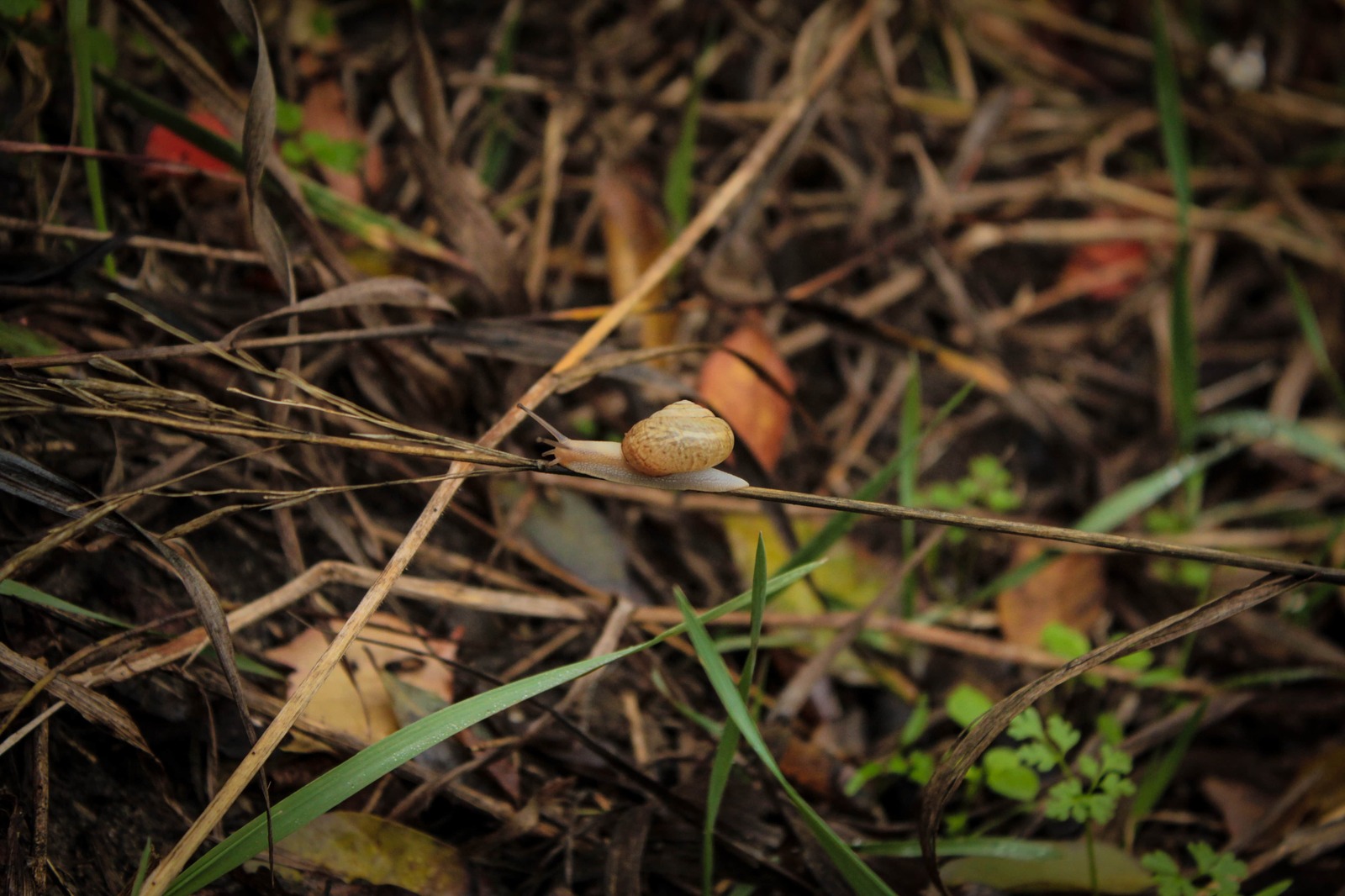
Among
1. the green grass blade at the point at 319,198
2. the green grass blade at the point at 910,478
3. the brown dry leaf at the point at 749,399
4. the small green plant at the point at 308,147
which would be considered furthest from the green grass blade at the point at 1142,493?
the small green plant at the point at 308,147

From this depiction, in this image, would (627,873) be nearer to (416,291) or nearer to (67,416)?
(416,291)

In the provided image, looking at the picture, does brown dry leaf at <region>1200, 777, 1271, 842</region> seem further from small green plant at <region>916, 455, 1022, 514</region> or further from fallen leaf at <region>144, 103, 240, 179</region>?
fallen leaf at <region>144, 103, 240, 179</region>

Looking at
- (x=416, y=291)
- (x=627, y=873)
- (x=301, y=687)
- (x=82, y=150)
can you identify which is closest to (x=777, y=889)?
(x=627, y=873)

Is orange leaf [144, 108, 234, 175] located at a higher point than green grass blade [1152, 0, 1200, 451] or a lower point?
higher

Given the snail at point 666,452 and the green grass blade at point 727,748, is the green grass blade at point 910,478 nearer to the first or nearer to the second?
the snail at point 666,452

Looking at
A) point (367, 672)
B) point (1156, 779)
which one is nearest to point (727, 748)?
point (367, 672)

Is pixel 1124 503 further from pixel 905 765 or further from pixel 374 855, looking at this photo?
pixel 374 855

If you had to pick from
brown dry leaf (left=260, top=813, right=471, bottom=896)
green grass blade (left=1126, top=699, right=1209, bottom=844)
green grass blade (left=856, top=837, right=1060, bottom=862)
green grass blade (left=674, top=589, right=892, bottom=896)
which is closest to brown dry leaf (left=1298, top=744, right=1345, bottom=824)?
green grass blade (left=1126, top=699, right=1209, bottom=844)
